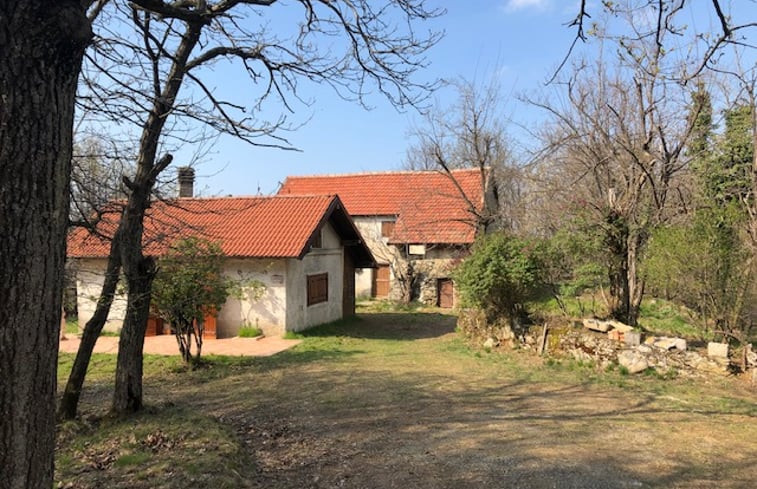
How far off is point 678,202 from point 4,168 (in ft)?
46.6

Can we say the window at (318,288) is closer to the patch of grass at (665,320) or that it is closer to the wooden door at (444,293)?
the wooden door at (444,293)

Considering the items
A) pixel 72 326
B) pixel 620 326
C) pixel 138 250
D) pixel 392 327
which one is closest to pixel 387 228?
pixel 392 327

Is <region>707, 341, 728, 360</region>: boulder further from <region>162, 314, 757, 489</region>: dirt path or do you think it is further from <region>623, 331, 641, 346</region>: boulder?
<region>623, 331, 641, 346</region>: boulder

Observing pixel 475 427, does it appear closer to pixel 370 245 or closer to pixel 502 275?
pixel 502 275

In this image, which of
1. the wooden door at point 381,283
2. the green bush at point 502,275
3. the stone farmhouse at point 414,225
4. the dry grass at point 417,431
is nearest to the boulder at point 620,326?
the dry grass at point 417,431

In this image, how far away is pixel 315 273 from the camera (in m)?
18.6

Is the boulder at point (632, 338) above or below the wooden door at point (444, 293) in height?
below

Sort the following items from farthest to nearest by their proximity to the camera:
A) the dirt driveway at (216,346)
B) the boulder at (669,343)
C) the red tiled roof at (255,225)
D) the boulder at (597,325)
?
the red tiled roof at (255,225) < the dirt driveway at (216,346) < the boulder at (597,325) < the boulder at (669,343)

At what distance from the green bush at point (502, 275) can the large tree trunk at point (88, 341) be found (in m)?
9.31

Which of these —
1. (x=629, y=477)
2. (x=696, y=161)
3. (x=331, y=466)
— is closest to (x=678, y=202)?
(x=696, y=161)

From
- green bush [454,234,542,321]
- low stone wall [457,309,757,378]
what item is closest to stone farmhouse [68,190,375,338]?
green bush [454,234,542,321]

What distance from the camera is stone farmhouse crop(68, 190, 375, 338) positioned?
54.6 feet

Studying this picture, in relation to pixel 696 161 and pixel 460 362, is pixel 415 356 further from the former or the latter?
pixel 696 161

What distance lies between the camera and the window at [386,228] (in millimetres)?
27636
